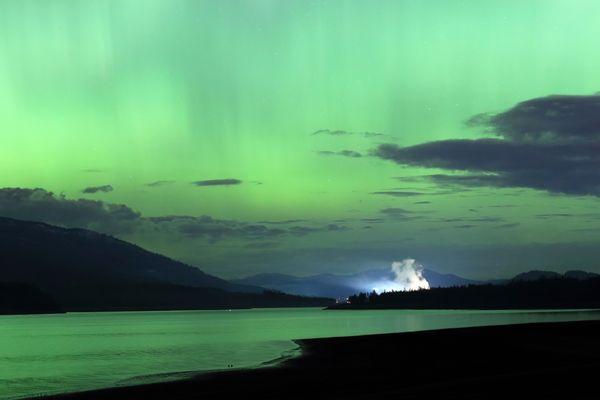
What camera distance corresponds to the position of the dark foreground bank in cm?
2955

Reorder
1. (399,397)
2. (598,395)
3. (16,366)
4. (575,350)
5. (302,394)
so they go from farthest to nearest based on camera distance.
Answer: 1. (16,366)
2. (575,350)
3. (302,394)
4. (399,397)
5. (598,395)

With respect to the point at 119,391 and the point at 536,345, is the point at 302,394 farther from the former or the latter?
the point at 536,345

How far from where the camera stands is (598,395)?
24.6 meters

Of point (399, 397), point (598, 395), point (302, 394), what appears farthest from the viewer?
point (302, 394)

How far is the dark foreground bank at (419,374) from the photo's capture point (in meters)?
29.5

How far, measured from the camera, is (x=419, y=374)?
137ft

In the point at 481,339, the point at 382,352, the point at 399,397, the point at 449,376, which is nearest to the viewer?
the point at 399,397

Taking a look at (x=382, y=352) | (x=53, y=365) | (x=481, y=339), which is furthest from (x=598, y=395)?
(x=53, y=365)

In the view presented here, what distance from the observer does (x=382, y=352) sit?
62.9m

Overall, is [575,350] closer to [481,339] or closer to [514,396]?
[481,339]

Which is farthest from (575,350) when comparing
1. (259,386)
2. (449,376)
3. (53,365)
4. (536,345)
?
(53,365)

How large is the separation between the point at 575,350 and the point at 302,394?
101ft

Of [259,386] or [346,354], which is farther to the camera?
[346,354]

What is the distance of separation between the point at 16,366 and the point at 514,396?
2229 inches
